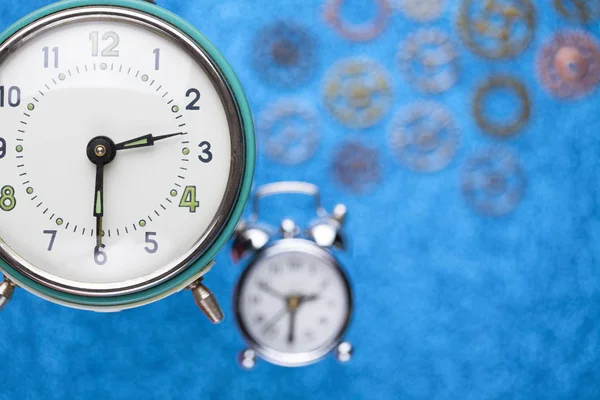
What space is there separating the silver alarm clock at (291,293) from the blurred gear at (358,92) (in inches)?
10.9

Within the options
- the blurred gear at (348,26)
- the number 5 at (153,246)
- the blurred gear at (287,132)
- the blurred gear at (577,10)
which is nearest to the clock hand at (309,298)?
the blurred gear at (287,132)

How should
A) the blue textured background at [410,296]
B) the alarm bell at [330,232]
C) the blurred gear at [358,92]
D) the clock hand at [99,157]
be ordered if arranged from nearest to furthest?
the clock hand at [99,157] → the alarm bell at [330,232] → the blue textured background at [410,296] → the blurred gear at [358,92]

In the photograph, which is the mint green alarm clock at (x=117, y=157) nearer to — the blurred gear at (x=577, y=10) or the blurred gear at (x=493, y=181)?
the blurred gear at (x=493, y=181)

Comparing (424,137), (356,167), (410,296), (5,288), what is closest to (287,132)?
(356,167)

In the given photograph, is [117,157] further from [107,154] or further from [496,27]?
[496,27]

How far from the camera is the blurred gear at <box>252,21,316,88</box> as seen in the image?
134 cm

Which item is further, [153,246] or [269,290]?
[269,290]

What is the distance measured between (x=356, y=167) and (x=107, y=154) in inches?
25.7

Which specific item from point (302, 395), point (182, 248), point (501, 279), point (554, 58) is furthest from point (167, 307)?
point (554, 58)

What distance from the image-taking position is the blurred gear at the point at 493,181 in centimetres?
139

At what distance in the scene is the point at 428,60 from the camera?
1.39 m

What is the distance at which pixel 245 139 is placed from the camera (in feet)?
2.56

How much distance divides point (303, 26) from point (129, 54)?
63 cm

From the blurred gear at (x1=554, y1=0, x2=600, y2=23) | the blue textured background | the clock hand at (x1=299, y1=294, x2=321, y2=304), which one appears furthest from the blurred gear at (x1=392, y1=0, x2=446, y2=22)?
the clock hand at (x1=299, y1=294, x2=321, y2=304)
